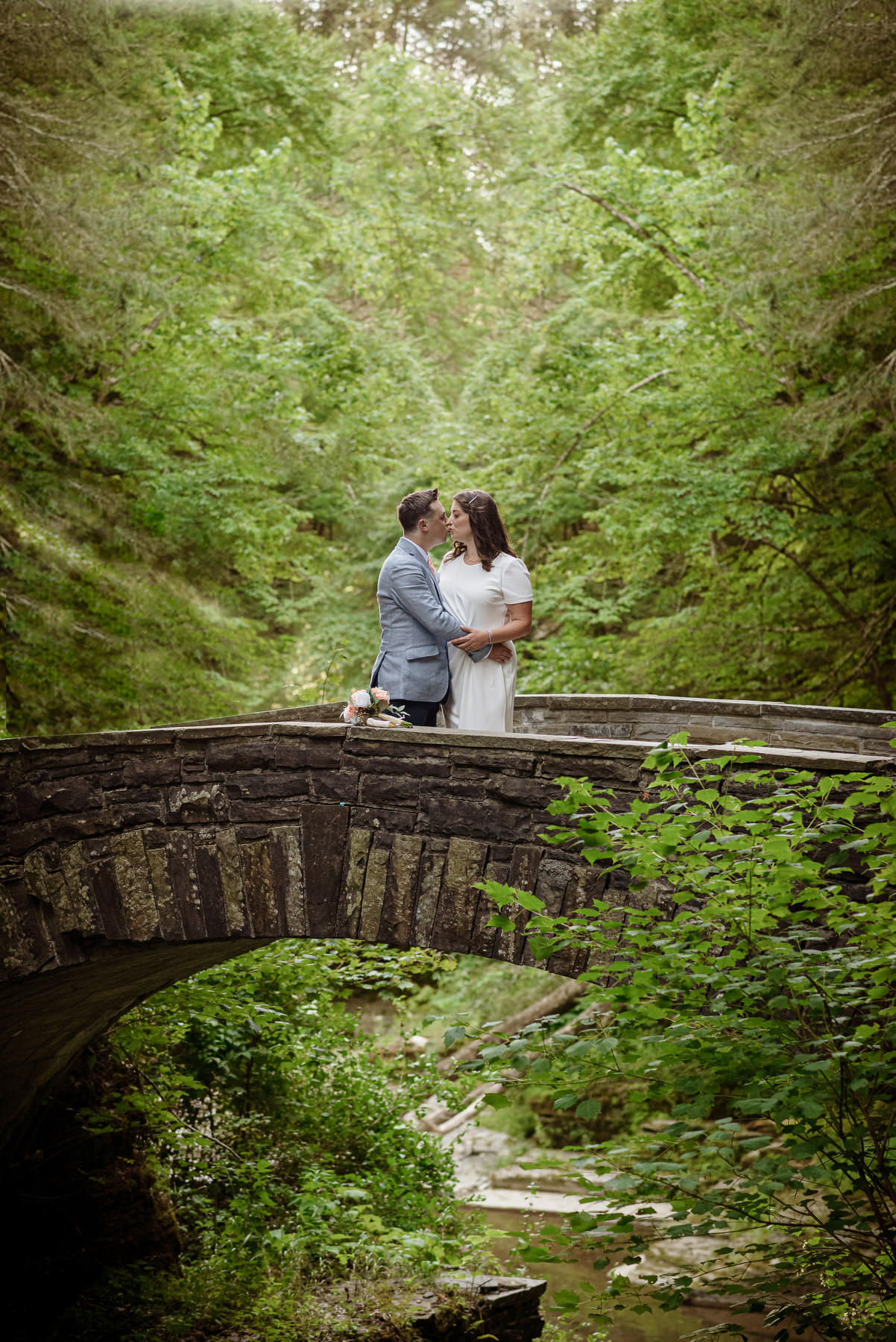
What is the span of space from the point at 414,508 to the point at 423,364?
496 inches

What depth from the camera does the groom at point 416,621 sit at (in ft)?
15.6

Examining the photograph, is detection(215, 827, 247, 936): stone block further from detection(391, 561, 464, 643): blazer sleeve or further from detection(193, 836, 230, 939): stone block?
detection(391, 561, 464, 643): blazer sleeve

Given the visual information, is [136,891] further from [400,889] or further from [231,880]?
[400,889]

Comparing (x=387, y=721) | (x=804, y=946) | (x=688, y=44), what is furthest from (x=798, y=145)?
(x=804, y=946)

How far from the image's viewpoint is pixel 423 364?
16.8 metres

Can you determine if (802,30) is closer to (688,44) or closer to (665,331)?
(665,331)

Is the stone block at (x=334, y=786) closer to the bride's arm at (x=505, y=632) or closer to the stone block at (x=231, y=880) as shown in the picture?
the stone block at (x=231, y=880)

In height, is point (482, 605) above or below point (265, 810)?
above

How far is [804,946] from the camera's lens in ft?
11.9

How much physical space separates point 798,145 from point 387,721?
22.9 feet

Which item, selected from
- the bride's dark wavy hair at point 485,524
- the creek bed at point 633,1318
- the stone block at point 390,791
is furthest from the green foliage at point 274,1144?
the bride's dark wavy hair at point 485,524

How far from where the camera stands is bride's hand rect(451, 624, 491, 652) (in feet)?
16.2

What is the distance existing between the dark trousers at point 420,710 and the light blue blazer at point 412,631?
0.02 metres

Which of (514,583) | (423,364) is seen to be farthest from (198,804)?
(423,364)
